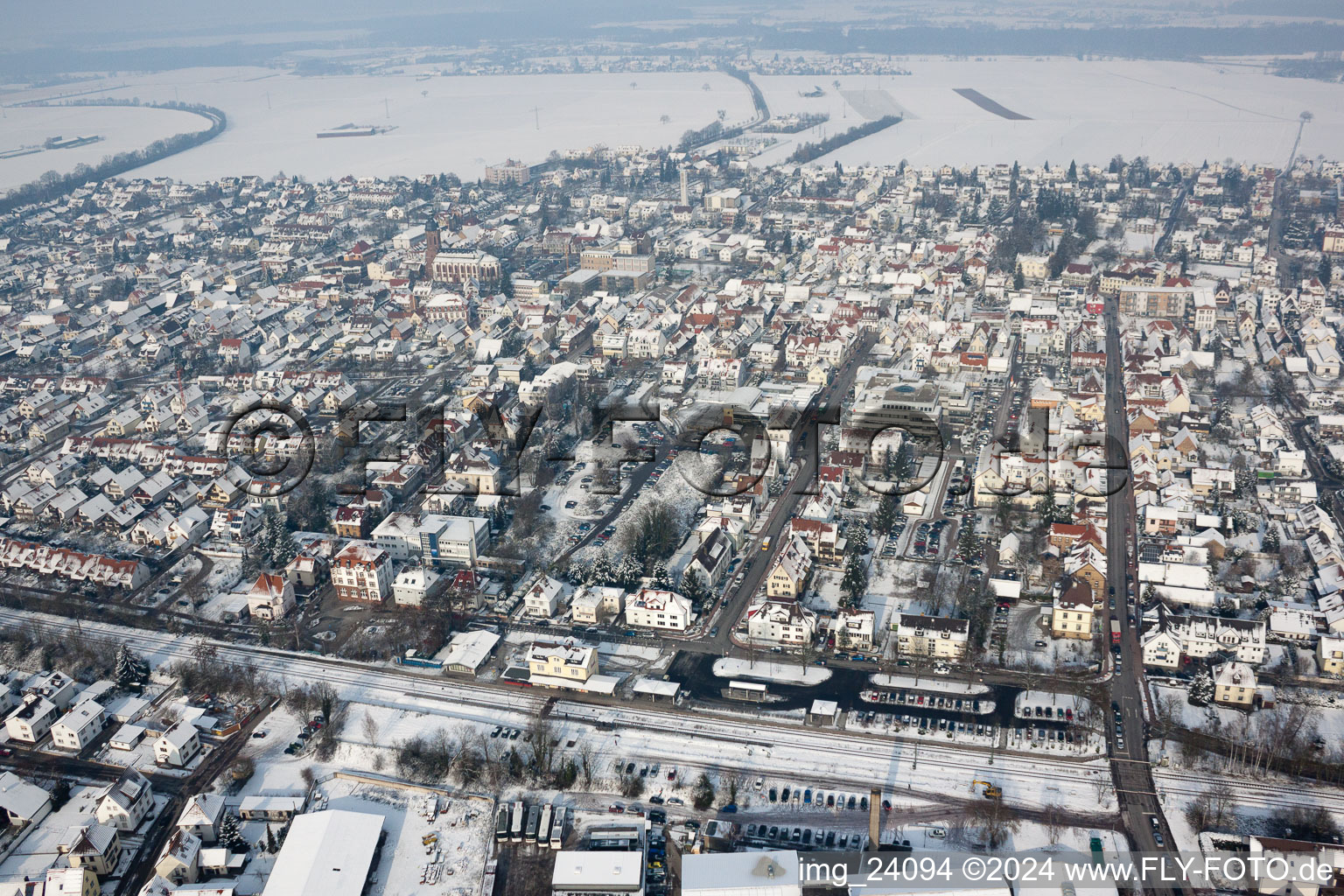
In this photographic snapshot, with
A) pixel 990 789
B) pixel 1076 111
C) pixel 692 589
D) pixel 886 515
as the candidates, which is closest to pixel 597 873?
pixel 990 789

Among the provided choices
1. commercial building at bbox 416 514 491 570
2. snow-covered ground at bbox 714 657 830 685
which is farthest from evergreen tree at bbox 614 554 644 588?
commercial building at bbox 416 514 491 570

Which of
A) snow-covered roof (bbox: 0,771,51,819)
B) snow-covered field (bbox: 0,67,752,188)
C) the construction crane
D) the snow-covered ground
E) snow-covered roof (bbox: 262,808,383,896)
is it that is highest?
snow-covered roof (bbox: 262,808,383,896)

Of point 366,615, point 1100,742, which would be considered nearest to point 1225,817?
point 1100,742

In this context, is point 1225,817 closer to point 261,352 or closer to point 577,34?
point 261,352

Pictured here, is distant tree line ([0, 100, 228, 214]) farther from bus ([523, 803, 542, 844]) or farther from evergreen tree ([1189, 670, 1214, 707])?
evergreen tree ([1189, 670, 1214, 707])

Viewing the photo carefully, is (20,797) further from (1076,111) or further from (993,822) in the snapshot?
A: (1076,111)

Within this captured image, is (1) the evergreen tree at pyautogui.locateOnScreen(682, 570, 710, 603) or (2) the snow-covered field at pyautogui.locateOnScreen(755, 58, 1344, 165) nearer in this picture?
(1) the evergreen tree at pyautogui.locateOnScreen(682, 570, 710, 603)

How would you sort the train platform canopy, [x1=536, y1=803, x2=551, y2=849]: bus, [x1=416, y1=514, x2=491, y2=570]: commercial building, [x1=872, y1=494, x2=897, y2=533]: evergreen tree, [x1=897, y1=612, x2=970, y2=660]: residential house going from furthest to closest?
[x1=872, y1=494, x2=897, y2=533]: evergreen tree
[x1=416, y1=514, x2=491, y2=570]: commercial building
[x1=897, y1=612, x2=970, y2=660]: residential house
the train platform canopy
[x1=536, y1=803, x2=551, y2=849]: bus
